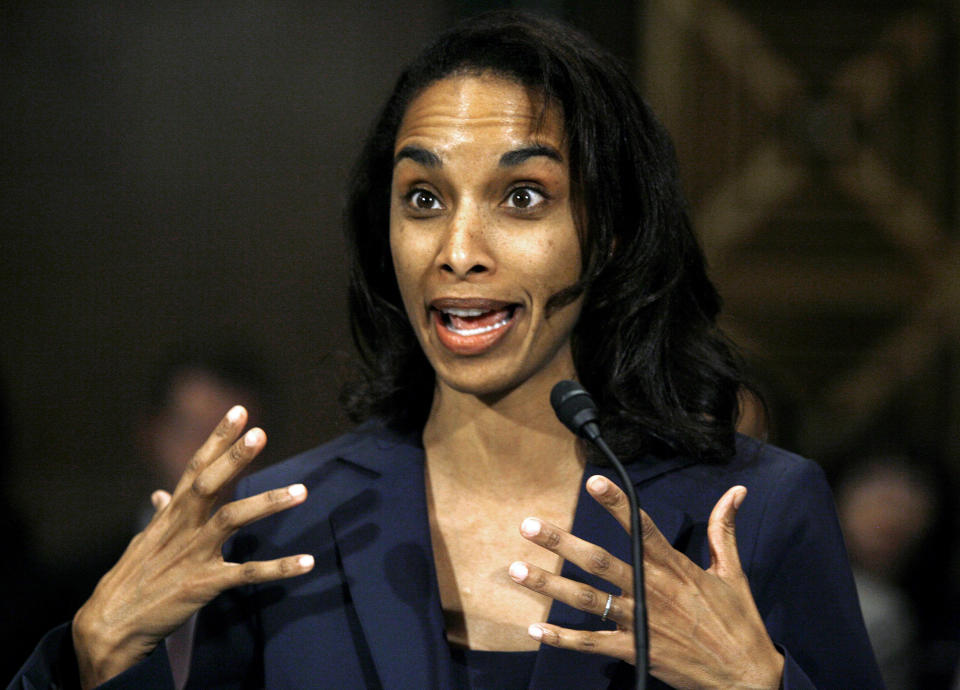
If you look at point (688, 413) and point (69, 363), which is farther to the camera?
point (69, 363)

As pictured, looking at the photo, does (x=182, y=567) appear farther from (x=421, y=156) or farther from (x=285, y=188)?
(x=285, y=188)

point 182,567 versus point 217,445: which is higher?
point 217,445

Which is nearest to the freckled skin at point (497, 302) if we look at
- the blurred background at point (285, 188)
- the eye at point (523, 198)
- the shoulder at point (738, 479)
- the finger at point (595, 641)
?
the eye at point (523, 198)

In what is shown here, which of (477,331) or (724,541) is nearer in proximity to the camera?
(724,541)

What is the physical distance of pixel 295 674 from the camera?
66.8 inches

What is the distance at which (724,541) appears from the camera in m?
1.50

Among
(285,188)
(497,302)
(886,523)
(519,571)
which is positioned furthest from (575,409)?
(285,188)

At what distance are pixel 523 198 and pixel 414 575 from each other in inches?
21.8

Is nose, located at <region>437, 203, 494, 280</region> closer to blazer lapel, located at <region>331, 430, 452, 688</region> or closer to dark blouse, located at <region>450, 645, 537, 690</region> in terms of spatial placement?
blazer lapel, located at <region>331, 430, 452, 688</region>

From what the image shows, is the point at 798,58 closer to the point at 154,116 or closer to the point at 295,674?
the point at 154,116

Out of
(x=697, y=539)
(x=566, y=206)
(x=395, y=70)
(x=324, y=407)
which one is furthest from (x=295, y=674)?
(x=395, y=70)

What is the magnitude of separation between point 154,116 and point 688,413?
108 inches

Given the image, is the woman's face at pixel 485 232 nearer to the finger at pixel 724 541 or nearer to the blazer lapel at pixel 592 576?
the blazer lapel at pixel 592 576

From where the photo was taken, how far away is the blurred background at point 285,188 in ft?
13.2
